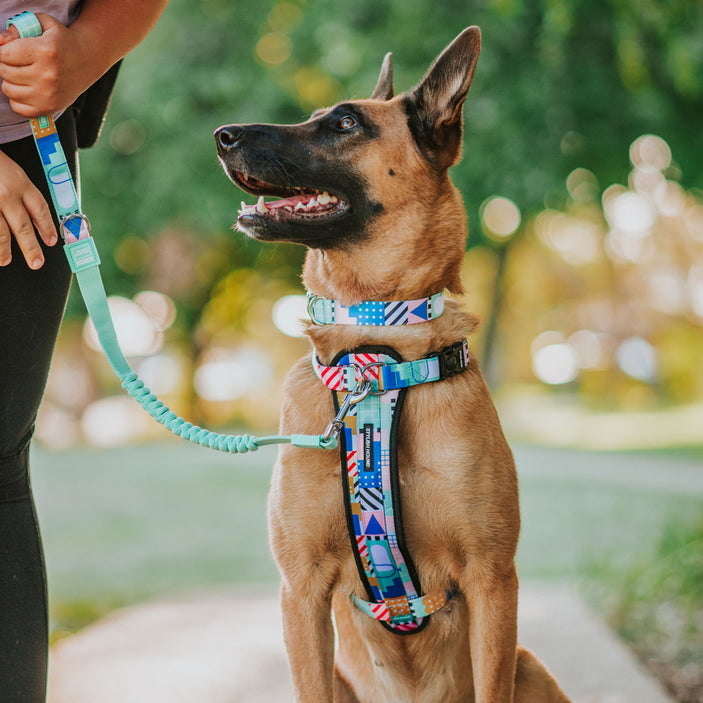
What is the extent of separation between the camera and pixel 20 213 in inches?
60.9

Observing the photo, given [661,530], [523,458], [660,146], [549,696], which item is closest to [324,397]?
[549,696]

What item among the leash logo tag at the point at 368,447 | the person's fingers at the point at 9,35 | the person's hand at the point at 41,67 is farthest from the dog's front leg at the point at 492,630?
the person's fingers at the point at 9,35

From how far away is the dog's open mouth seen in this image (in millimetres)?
2105

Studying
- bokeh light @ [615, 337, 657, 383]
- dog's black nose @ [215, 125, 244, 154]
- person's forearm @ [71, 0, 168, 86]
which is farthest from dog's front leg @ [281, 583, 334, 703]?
bokeh light @ [615, 337, 657, 383]

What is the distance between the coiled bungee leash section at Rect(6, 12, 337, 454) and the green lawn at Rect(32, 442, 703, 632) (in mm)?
3742

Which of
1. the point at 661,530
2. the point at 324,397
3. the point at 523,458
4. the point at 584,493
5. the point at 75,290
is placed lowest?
the point at 523,458

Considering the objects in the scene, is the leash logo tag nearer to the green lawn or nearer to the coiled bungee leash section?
the coiled bungee leash section

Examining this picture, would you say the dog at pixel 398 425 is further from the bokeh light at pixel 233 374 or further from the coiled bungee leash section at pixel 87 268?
the bokeh light at pixel 233 374

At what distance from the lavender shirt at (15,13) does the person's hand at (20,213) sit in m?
0.05

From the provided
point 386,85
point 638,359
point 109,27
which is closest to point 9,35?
point 109,27

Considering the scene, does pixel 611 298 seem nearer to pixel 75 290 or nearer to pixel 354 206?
pixel 75 290

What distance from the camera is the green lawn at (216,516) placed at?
19.9 feet

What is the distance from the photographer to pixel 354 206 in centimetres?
219

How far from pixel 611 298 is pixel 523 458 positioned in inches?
689
